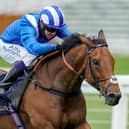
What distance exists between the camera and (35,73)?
6.88 meters

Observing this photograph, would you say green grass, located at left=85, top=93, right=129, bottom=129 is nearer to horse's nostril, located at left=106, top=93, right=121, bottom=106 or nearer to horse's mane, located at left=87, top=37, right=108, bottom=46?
horse's mane, located at left=87, top=37, right=108, bottom=46

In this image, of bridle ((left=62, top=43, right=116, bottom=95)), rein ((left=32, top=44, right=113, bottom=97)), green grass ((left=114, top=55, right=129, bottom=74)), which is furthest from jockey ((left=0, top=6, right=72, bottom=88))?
green grass ((left=114, top=55, right=129, bottom=74))

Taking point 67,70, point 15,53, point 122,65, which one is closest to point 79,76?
point 67,70

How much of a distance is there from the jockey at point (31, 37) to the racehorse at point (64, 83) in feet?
0.52

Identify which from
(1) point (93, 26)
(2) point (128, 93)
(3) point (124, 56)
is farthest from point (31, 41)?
(1) point (93, 26)

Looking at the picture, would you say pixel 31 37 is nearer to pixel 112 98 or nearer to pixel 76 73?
Result: pixel 76 73

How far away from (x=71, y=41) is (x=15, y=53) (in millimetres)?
924

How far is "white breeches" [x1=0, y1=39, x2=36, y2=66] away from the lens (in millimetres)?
7156

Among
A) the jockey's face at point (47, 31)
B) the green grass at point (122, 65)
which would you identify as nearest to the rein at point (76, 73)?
the jockey's face at point (47, 31)

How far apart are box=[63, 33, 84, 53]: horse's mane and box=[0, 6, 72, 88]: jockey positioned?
68 millimetres

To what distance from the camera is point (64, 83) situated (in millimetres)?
6664

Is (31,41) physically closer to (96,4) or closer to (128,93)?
(128,93)

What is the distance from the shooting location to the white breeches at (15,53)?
23.5 feet

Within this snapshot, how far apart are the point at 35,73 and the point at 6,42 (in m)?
0.78
